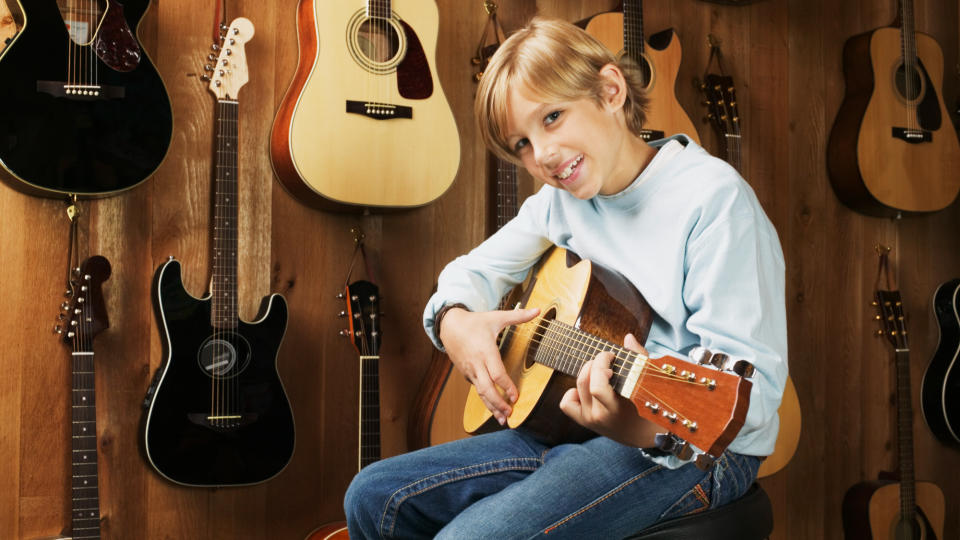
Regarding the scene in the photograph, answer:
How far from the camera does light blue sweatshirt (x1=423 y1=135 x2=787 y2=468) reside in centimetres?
118

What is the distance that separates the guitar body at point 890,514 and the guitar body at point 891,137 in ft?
3.28

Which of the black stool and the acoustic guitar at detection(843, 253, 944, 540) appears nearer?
the black stool

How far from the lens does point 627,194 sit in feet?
4.83

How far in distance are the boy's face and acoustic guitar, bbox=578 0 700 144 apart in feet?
3.75

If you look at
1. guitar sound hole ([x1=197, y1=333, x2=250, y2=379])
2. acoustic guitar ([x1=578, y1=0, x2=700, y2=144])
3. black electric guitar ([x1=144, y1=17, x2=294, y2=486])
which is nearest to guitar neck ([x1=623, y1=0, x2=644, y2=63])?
acoustic guitar ([x1=578, y1=0, x2=700, y2=144])

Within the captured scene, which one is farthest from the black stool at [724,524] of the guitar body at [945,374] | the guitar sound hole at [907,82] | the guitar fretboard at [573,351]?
the guitar sound hole at [907,82]

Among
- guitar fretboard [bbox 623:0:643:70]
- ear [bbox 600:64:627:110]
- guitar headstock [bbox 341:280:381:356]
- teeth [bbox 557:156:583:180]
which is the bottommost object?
guitar headstock [bbox 341:280:381:356]

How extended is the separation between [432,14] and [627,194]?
120cm

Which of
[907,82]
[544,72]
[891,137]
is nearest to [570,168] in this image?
[544,72]

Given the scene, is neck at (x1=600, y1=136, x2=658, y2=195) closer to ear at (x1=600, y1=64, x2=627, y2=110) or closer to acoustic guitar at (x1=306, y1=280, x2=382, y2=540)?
ear at (x1=600, y1=64, x2=627, y2=110)

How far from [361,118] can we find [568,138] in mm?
993

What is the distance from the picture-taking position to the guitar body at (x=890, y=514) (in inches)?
111

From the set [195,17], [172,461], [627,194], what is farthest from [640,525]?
[195,17]

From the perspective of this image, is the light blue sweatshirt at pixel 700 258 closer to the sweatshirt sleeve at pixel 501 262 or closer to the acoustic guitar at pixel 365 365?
the sweatshirt sleeve at pixel 501 262
